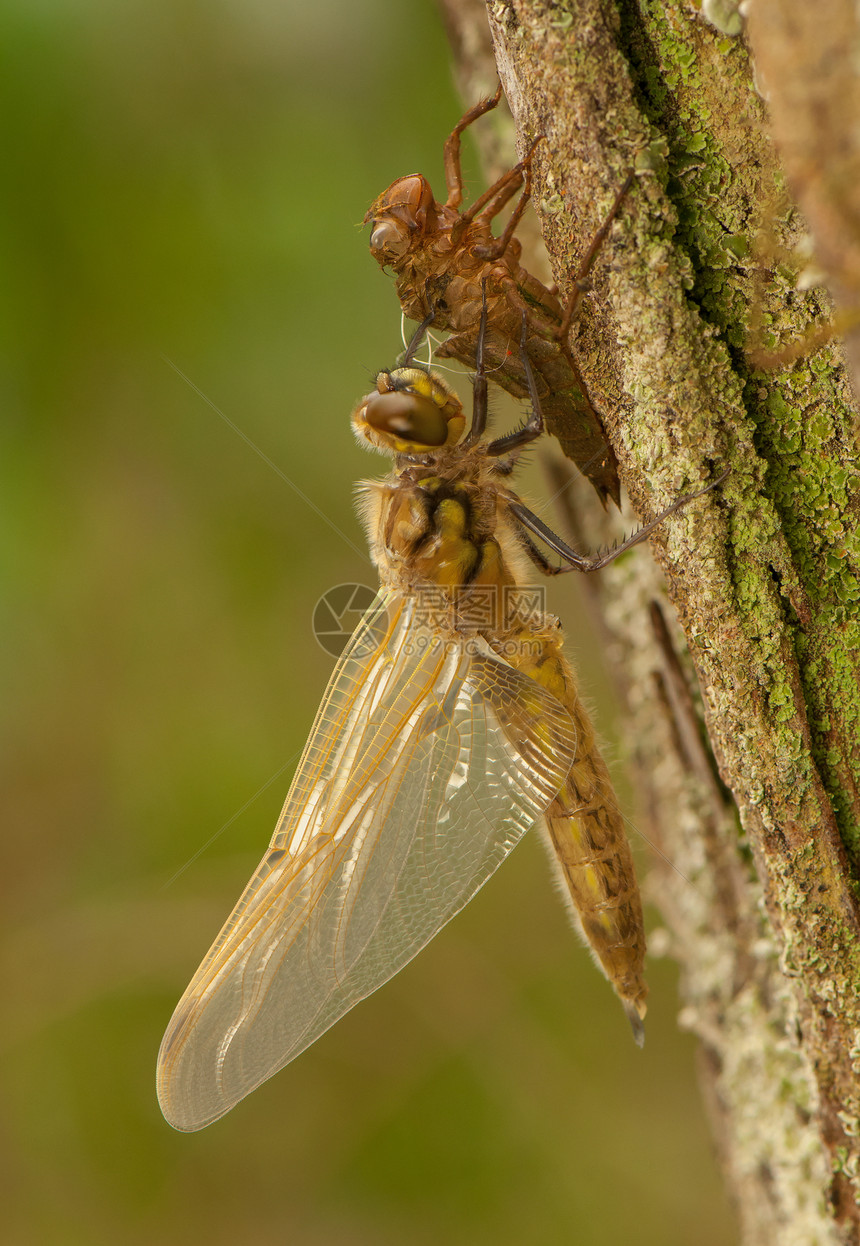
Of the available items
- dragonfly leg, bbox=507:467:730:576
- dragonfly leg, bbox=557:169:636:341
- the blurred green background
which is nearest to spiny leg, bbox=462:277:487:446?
dragonfly leg, bbox=507:467:730:576

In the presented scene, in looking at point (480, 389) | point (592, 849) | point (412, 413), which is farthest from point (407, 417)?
point (592, 849)

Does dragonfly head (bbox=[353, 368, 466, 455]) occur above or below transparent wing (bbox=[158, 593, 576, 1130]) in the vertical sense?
above

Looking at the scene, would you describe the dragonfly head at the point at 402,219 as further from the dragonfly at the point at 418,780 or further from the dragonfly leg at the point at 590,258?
the dragonfly leg at the point at 590,258

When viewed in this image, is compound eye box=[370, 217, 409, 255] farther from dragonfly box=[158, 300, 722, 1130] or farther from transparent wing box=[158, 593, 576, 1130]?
transparent wing box=[158, 593, 576, 1130]

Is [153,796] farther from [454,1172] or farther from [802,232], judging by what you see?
[802,232]

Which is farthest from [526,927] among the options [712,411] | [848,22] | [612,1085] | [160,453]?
[848,22]

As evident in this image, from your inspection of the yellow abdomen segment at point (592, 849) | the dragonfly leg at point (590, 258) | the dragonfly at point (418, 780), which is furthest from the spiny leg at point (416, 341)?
the yellow abdomen segment at point (592, 849)

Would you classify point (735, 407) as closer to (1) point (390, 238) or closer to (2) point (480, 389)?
(2) point (480, 389)
